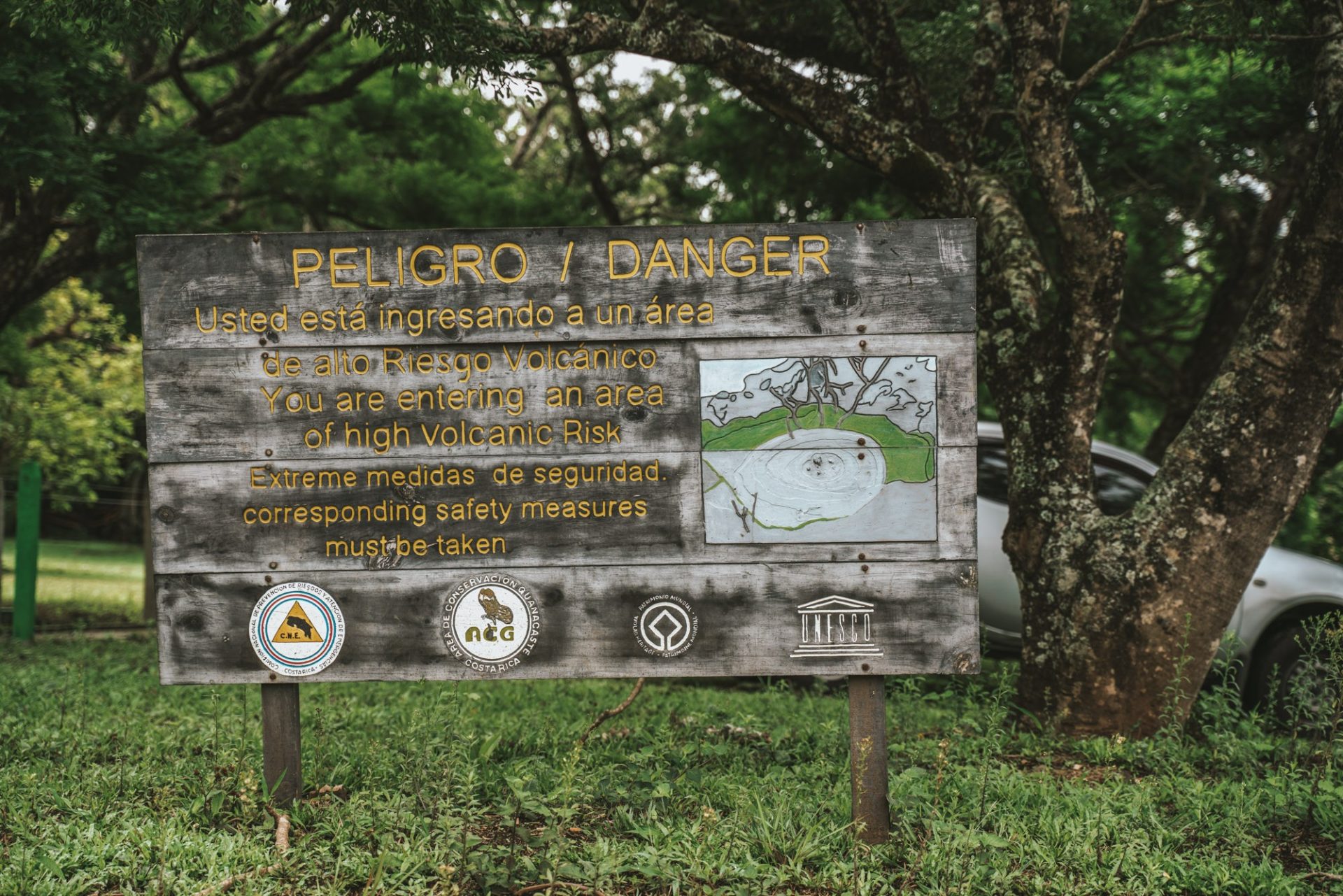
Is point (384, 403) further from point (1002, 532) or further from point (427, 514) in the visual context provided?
point (1002, 532)

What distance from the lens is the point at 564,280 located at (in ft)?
11.9

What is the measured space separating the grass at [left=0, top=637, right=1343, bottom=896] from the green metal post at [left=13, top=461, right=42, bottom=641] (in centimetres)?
476

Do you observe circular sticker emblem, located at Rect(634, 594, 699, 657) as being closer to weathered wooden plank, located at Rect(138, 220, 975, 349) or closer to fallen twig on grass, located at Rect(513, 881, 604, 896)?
fallen twig on grass, located at Rect(513, 881, 604, 896)

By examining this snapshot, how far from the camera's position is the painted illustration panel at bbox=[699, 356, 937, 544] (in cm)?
357

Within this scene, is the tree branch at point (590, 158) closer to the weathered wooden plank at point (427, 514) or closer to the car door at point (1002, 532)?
the car door at point (1002, 532)

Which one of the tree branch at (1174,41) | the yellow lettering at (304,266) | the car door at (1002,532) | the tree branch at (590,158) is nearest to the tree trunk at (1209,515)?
the tree branch at (1174,41)

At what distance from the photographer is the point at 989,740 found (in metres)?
4.29

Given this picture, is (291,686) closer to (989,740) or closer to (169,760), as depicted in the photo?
(169,760)

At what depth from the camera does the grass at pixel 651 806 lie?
3.23m

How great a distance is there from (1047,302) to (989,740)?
2.48 m

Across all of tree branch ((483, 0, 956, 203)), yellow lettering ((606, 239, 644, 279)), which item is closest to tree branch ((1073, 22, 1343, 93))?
tree branch ((483, 0, 956, 203))

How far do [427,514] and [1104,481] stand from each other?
5005mm

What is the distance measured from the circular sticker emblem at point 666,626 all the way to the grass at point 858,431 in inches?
23.0

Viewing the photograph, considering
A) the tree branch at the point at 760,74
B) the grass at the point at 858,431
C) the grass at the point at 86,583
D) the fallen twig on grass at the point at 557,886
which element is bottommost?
the grass at the point at 86,583
